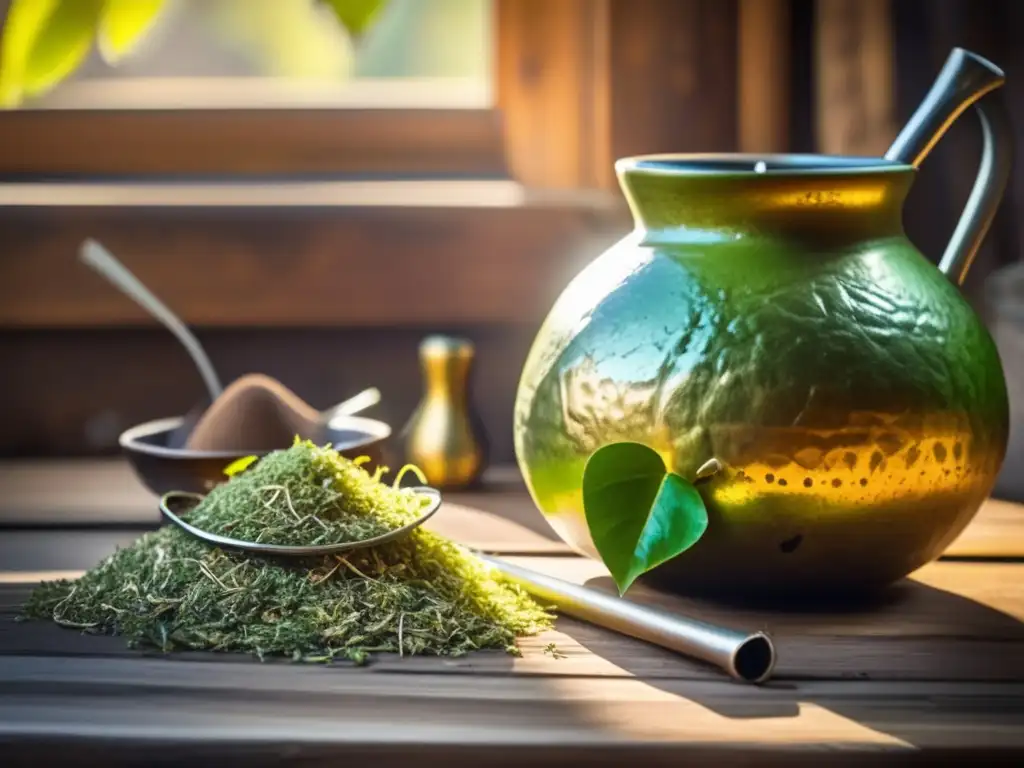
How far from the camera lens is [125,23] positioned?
0.30 metres

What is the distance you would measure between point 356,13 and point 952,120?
2.01ft

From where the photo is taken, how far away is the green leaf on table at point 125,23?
0.30m

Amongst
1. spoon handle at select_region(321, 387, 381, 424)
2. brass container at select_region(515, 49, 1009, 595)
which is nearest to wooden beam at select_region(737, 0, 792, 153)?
spoon handle at select_region(321, 387, 381, 424)

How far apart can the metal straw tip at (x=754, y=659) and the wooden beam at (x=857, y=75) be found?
0.64 metres

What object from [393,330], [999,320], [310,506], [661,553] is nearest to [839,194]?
[661,553]

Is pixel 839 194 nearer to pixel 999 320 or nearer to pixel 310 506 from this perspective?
pixel 310 506

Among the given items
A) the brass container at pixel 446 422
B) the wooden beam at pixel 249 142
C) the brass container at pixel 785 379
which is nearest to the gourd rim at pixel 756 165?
the brass container at pixel 785 379

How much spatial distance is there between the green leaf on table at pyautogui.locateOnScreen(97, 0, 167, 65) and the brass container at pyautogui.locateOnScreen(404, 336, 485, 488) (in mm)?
811

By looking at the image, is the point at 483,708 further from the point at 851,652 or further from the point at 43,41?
the point at 43,41

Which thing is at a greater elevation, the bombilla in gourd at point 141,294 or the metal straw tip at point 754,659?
the bombilla in gourd at point 141,294

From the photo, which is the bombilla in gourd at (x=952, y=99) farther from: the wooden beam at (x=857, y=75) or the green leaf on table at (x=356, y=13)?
the green leaf on table at (x=356, y=13)

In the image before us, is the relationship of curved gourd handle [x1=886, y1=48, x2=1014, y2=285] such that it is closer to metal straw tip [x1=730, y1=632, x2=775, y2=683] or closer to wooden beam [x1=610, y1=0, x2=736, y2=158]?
metal straw tip [x1=730, y1=632, x2=775, y2=683]

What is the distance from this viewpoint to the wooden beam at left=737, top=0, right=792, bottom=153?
125 cm

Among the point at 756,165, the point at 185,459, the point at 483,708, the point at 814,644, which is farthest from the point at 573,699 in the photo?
the point at 185,459
